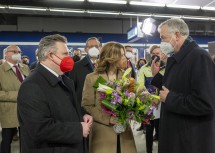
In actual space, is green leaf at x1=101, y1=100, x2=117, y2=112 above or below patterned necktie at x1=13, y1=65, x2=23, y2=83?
below

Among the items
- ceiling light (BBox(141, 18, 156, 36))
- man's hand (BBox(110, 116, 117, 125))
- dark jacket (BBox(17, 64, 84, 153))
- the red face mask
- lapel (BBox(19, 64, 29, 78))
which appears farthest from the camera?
ceiling light (BBox(141, 18, 156, 36))

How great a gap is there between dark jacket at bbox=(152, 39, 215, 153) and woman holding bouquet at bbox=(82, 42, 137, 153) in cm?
38

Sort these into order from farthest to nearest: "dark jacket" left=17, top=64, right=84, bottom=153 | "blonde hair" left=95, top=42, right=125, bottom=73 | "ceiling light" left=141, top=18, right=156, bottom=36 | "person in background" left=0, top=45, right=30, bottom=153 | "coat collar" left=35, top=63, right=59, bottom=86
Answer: "ceiling light" left=141, top=18, right=156, bottom=36, "person in background" left=0, top=45, right=30, bottom=153, "blonde hair" left=95, top=42, right=125, bottom=73, "coat collar" left=35, top=63, right=59, bottom=86, "dark jacket" left=17, top=64, right=84, bottom=153

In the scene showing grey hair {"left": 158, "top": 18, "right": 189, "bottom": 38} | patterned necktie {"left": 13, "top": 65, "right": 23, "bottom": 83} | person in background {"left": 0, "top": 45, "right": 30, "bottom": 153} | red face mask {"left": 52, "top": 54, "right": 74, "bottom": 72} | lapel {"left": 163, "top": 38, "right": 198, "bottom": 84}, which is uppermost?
grey hair {"left": 158, "top": 18, "right": 189, "bottom": 38}

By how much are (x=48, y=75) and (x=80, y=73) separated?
1.42 m

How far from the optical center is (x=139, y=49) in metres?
12.0

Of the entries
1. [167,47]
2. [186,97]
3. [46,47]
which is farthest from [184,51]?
[46,47]

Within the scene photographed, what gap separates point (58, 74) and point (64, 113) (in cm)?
30

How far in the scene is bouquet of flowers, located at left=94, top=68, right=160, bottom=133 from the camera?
79.7 inches

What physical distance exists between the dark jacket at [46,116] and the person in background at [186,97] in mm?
766

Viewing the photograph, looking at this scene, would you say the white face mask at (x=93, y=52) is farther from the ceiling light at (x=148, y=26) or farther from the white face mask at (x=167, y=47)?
the ceiling light at (x=148, y=26)

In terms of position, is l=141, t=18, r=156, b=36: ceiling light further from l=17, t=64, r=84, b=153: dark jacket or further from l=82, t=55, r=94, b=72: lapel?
l=17, t=64, r=84, b=153: dark jacket

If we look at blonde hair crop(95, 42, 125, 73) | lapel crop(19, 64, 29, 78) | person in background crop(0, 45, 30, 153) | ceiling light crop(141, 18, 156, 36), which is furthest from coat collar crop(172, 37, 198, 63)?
ceiling light crop(141, 18, 156, 36)

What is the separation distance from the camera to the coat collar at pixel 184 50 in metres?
2.04
